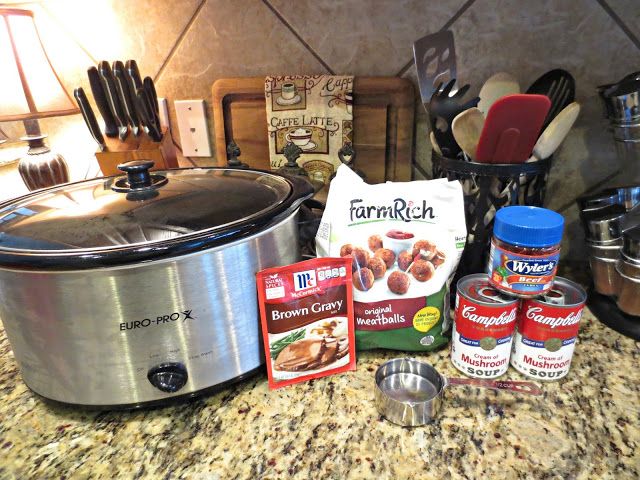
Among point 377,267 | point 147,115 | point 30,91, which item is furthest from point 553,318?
point 30,91

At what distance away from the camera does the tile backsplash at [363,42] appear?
771mm

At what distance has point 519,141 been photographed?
1.98 ft

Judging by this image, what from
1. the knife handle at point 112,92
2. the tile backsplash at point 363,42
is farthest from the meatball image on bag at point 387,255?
the knife handle at point 112,92

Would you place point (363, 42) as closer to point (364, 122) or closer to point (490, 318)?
point (364, 122)

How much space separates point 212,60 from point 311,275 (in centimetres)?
59

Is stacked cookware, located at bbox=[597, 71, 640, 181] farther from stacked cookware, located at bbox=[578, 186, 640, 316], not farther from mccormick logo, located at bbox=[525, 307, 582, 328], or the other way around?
mccormick logo, located at bbox=[525, 307, 582, 328]

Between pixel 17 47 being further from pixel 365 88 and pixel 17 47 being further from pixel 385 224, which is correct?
pixel 385 224

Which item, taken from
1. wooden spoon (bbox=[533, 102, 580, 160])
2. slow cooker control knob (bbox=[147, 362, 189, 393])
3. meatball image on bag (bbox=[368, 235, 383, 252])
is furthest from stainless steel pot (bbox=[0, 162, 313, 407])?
wooden spoon (bbox=[533, 102, 580, 160])

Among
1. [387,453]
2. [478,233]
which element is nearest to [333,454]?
[387,453]

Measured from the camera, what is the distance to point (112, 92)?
86 centimetres

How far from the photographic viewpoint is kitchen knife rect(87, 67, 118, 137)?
0.84 m

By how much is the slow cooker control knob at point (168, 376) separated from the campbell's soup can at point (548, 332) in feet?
1.43

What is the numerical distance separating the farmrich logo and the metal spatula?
191mm

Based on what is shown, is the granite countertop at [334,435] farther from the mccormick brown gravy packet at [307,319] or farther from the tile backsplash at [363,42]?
the tile backsplash at [363,42]
